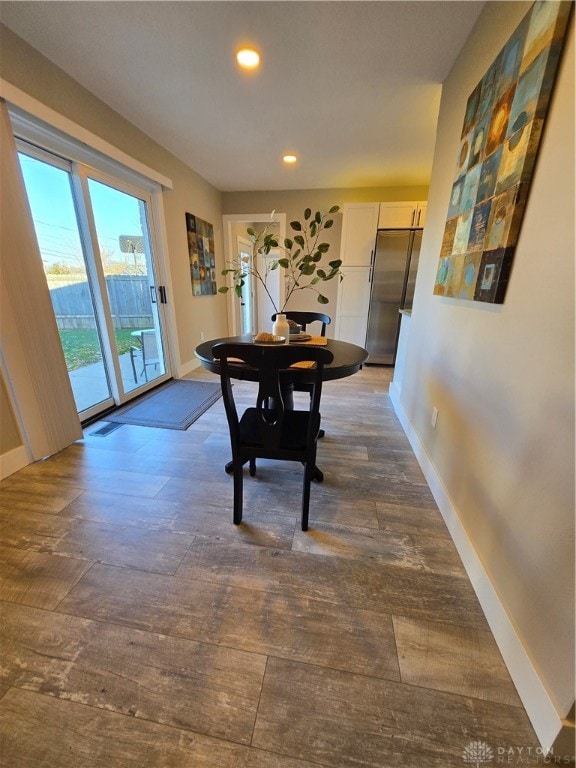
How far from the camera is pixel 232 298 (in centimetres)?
511

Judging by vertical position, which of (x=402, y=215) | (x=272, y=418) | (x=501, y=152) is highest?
(x=402, y=215)

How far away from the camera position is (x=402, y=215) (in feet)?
13.3

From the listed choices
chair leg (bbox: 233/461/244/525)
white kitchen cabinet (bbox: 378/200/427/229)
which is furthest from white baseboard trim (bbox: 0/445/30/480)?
white kitchen cabinet (bbox: 378/200/427/229)

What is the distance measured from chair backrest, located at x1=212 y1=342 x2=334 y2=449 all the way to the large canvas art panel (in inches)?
31.3

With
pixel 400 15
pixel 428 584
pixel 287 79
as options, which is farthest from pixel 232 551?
pixel 287 79

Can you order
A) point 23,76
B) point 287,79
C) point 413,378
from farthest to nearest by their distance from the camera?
point 413,378, point 287,79, point 23,76

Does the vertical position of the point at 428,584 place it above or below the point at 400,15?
below

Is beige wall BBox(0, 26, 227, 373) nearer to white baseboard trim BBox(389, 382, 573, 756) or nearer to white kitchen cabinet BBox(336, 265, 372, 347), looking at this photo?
white kitchen cabinet BBox(336, 265, 372, 347)

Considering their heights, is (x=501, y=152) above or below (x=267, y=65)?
below

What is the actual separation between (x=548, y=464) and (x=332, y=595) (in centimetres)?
89

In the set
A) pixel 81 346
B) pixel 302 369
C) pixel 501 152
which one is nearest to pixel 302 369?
pixel 302 369

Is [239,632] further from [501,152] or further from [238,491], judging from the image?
[501,152]

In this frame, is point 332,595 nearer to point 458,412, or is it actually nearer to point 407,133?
point 458,412

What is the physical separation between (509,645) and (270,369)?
1245 mm
